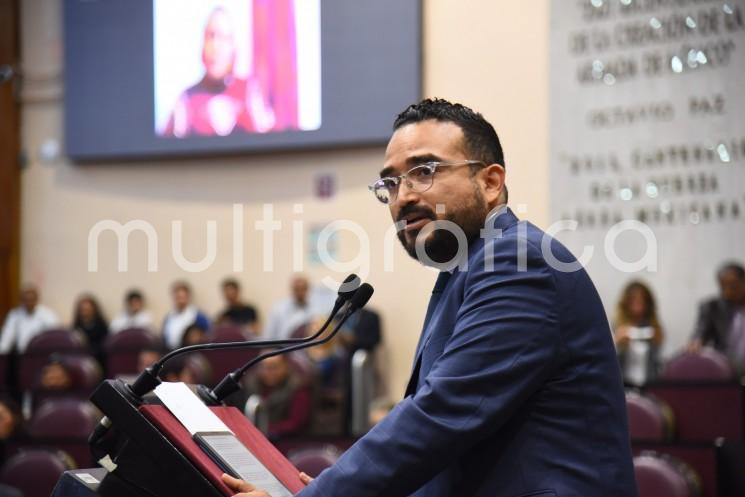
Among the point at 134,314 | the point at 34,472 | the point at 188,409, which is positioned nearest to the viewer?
the point at 188,409

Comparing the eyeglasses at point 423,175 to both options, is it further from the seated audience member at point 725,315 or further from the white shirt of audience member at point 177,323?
the white shirt of audience member at point 177,323

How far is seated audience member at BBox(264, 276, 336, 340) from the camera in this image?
1019 cm

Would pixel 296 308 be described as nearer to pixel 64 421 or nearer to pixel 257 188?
pixel 257 188

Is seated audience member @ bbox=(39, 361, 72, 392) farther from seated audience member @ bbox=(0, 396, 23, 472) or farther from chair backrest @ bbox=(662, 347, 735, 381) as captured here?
chair backrest @ bbox=(662, 347, 735, 381)

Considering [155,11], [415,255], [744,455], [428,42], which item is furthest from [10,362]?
[415,255]

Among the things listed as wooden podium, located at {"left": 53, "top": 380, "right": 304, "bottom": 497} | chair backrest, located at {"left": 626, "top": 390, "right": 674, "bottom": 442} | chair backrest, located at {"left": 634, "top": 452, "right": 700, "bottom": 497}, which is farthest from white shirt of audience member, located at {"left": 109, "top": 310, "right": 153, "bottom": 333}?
wooden podium, located at {"left": 53, "top": 380, "right": 304, "bottom": 497}

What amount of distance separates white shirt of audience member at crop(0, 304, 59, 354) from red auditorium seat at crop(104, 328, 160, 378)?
5.48 ft

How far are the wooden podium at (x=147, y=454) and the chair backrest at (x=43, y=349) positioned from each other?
305 inches

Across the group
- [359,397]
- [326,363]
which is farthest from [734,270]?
[326,363]

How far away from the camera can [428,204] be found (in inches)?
81.2

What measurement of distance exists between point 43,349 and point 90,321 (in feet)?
5.10

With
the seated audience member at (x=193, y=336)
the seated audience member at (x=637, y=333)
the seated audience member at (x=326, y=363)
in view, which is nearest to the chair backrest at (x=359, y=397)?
the seated audience member at (x=326, y=363)

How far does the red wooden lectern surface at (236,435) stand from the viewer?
179 centimetres

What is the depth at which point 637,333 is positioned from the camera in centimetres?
805
